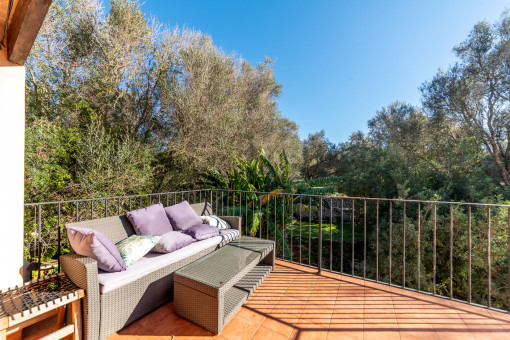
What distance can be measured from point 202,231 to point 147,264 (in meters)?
0.89

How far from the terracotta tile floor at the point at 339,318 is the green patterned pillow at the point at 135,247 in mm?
577

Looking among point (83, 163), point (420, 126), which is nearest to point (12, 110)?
point (83, 163)

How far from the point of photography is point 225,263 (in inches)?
92.1

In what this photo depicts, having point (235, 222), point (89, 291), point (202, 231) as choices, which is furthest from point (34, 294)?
point (235, 222)

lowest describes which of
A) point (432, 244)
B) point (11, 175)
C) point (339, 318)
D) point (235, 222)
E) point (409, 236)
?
point (432, 244)

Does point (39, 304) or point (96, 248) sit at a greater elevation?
point (96, 248)

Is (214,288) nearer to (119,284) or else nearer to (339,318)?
(119,284)

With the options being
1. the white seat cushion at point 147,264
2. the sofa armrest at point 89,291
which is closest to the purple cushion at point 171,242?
the white seat cushion at point 147,264

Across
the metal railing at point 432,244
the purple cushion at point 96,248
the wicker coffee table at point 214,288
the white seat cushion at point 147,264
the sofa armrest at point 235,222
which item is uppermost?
the purple cushion at point 96,248

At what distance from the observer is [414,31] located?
30.6ft

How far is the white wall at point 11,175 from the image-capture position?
6.31ft

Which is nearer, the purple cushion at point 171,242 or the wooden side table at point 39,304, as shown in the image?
the wooden side table at point 39,304

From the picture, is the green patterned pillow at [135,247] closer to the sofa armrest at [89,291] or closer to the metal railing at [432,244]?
the sofa armrest at [89,291]

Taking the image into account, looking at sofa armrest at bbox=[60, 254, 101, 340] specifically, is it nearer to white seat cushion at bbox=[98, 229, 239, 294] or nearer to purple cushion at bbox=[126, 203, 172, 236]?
white seat cushion at bbox=[98, 229, 239, 294]
